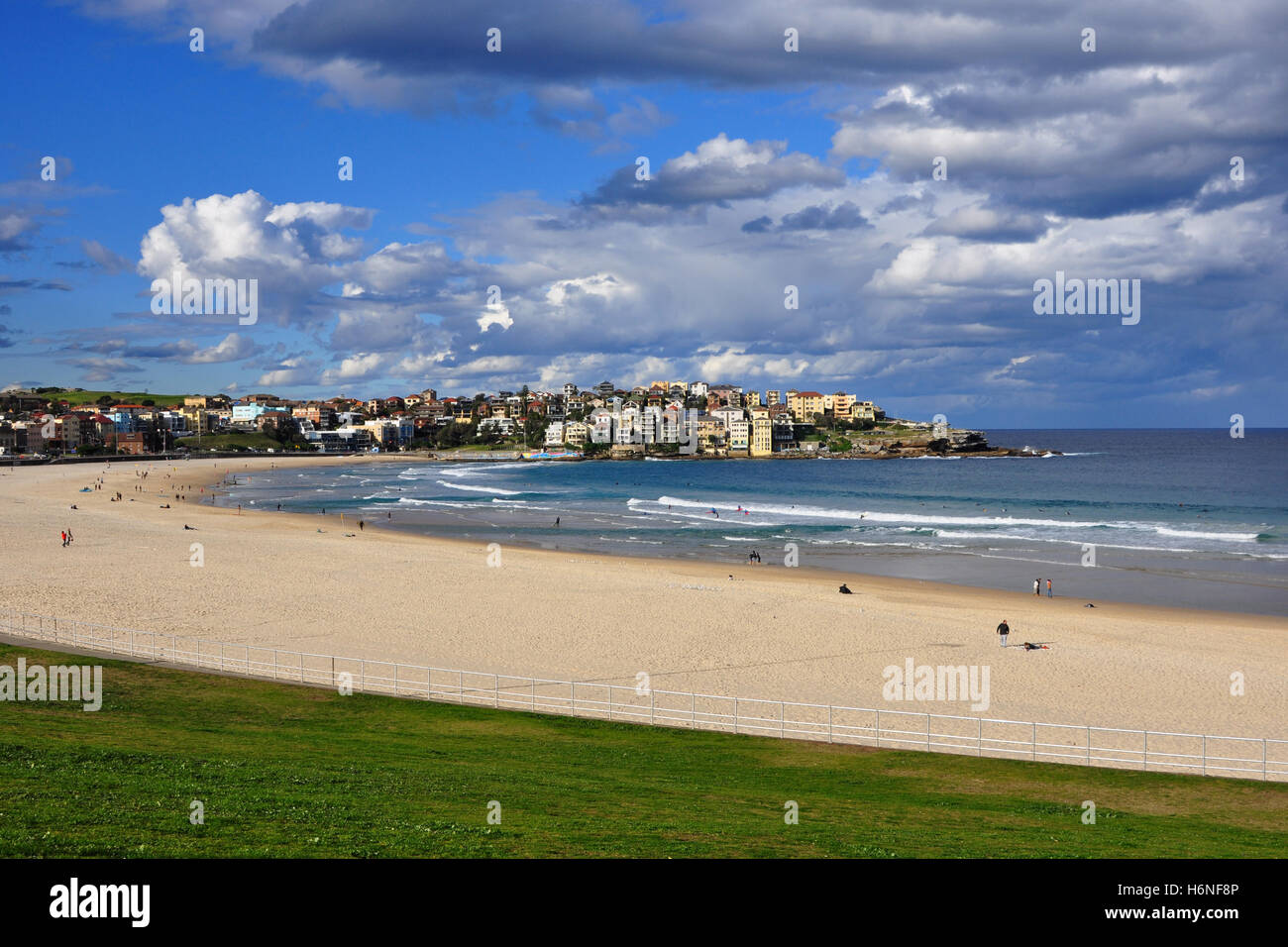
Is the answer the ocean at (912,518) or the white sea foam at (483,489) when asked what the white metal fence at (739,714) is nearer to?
the ocean at (912,518)

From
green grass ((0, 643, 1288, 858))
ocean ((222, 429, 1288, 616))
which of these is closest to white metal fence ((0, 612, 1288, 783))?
green grass ((0, 643, 1288, 858))

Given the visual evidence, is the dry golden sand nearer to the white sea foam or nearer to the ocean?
the ocean

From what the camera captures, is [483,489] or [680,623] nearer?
[680,623]

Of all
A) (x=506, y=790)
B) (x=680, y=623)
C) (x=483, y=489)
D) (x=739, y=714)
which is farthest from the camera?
(x=483, y=489)

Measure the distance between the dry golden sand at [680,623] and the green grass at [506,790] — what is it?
585 cm

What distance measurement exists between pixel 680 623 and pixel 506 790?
20.2m

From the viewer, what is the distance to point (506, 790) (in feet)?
46.2

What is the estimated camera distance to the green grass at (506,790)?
10.8 m

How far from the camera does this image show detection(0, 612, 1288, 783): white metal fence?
19.2 meters

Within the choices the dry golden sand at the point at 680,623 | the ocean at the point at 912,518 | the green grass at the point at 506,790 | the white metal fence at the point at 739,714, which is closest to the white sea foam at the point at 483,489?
the ocean at the point at 912,518

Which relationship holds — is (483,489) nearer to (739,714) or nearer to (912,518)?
(912,518)

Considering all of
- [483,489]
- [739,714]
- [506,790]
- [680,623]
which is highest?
[483,489]

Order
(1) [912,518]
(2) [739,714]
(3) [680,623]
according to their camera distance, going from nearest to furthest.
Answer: (2) [739,714], (3) [680,623], (1) [912,518]

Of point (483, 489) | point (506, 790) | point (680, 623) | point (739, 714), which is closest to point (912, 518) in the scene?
point (680, 623)
